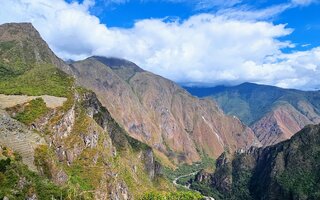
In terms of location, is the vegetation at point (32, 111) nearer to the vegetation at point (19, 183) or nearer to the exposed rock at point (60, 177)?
the exposed rock at point (60, 177)

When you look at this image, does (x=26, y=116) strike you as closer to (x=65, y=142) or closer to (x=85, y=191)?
(x=65, y=142)

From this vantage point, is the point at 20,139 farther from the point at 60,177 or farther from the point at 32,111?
the point at 32,111

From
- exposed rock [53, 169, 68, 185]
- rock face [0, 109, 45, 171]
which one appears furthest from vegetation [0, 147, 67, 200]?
exposed rock [53, 169, 68, 185]

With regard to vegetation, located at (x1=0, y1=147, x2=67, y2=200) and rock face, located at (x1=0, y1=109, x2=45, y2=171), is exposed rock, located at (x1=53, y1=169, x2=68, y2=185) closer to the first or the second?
rock face, located at (x1=0, y1=109, x2=45, y2=171)

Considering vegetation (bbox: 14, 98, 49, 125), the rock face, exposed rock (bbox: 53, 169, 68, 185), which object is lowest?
exposed rock (bbox: 53, 169, 68, 185)

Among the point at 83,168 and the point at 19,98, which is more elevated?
the point at 19,98

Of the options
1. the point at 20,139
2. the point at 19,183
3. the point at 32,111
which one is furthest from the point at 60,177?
the point at 19,183

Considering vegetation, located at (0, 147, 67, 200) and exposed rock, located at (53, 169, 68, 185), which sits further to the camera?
exposed rock, located at (53, 169, 68, 185)

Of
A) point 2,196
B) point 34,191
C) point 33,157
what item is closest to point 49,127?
point 33,157
